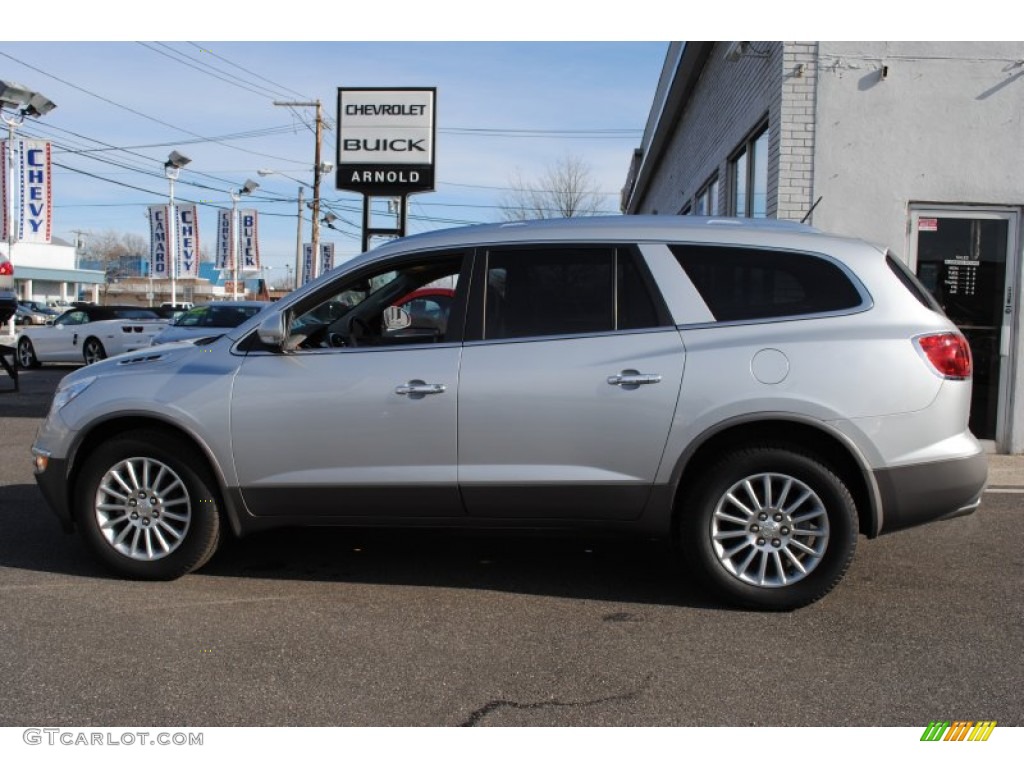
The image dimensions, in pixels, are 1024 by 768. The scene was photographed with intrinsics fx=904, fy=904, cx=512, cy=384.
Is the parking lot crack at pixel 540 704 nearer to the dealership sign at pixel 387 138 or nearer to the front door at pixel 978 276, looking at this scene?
the front door at pixel 978 276

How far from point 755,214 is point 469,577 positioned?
23.2ft

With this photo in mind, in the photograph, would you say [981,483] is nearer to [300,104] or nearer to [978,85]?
[978,85]

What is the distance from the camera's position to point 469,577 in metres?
5.13

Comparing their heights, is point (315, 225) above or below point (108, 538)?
above

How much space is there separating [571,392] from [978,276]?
21.1 feet

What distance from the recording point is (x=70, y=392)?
506 centimetres

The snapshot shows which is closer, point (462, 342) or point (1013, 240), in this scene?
point (462, 342)

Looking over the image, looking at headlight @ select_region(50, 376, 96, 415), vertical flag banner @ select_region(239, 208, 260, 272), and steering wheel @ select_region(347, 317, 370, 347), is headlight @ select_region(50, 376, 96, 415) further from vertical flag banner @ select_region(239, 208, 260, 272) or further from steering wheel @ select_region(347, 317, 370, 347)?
vertical flag banner @ select_region(239, 208, 260, 272)

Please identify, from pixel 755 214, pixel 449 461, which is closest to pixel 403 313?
pixel 449 461

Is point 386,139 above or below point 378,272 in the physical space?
above

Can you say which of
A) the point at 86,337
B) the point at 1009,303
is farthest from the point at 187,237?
the point at 1009,303

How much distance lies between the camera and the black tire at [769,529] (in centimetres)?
444

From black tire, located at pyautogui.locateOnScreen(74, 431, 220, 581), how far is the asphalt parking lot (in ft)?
0.55

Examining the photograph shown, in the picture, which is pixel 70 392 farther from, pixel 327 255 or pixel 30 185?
pixel 327 255
